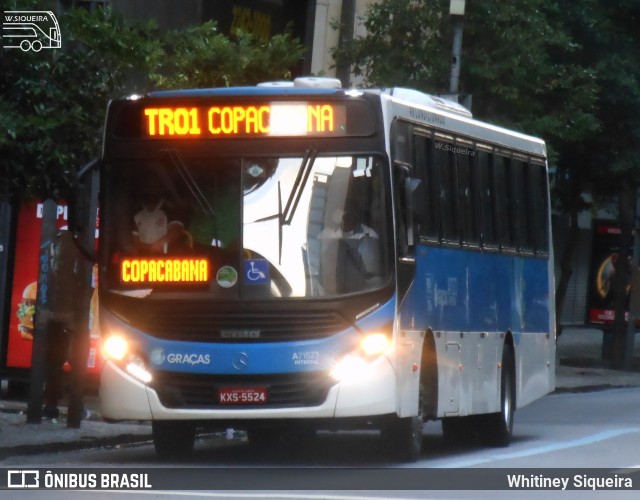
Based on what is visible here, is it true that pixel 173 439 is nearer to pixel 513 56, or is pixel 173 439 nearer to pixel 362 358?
pixel 362 358

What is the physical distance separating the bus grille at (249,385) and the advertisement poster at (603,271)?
20758 mm

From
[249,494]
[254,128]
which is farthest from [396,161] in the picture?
[249,494]

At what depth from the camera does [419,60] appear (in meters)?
26.3

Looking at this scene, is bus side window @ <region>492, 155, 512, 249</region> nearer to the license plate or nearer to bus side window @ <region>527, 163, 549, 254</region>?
bus side window @ <region>527, 163, 549, 254</region>

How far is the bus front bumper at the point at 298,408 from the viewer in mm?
14055

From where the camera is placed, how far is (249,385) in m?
14.1

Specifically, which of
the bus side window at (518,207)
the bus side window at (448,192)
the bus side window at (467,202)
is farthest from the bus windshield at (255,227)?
the bus side window at (518,207)

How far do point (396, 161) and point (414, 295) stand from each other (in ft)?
3.94

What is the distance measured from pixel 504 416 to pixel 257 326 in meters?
4.67

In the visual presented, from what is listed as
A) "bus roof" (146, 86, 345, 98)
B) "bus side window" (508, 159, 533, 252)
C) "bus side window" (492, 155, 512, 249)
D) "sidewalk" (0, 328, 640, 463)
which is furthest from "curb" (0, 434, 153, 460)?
"bus side window" (508, 159, 533, 252)

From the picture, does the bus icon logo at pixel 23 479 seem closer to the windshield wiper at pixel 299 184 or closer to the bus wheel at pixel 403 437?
the windshield wiper at pixel 299 184

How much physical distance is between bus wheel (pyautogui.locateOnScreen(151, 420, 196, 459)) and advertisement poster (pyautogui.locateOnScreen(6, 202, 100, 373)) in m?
5.70

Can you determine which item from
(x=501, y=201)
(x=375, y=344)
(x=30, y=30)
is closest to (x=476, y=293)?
(x=501, y=201)

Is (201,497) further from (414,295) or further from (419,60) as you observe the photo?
(419,60)
